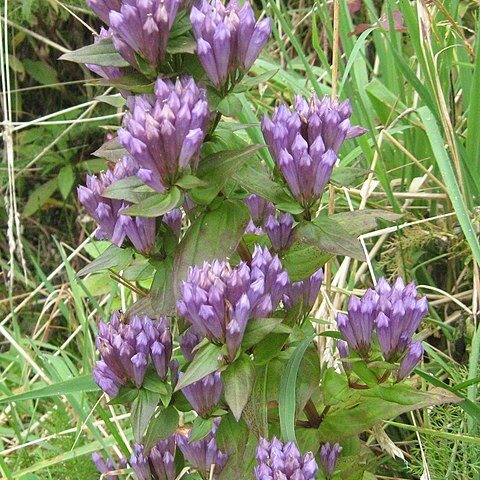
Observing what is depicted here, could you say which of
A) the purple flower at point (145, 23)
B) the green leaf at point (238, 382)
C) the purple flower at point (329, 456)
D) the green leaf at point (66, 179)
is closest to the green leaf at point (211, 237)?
the green leaf at point (238, 382)

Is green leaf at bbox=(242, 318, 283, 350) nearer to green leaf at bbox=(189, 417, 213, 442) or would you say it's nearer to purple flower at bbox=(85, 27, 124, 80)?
green leaf at bbox=(189, 417, 213, 442)

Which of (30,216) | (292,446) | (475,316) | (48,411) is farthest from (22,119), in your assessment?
(292,446)

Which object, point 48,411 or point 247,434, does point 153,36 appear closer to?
point 247,434

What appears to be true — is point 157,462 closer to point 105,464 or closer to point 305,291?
point 105,464

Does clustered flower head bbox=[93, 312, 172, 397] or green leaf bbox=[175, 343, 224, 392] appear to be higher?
green leaf bbox=[175, 343, 224, 392]

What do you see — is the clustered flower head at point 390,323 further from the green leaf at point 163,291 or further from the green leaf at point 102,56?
the green leaf at point 102,56

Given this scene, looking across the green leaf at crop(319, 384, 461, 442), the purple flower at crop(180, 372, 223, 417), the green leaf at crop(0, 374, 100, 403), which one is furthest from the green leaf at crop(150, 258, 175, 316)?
the green leaf at crop(0, 374, 100, 403)
